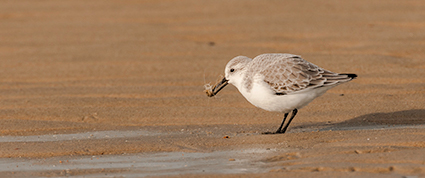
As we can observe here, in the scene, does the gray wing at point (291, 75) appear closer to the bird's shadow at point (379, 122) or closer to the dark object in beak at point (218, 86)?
the dark object in beak at point (218, 86)

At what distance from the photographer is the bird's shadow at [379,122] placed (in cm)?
585

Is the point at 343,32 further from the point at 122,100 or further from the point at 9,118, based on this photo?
the point at 9,118

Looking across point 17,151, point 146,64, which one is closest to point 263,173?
point 17,151

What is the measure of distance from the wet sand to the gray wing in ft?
1.44

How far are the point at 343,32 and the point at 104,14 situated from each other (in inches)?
162

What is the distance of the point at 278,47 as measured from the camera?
873 cm

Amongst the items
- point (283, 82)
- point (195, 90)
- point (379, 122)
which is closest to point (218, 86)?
point (283, 82)

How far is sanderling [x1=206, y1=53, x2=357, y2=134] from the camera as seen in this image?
5418mm

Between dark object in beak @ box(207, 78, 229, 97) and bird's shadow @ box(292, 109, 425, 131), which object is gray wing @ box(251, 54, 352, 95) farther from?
bird's shadow @ box(292, 109, 425, 131)

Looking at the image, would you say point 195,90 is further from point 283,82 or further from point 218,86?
point 283,82

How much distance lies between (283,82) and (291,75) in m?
0.12

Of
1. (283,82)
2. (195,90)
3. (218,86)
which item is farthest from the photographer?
(195,90)

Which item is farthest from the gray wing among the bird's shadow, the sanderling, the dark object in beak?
the bird's shadow

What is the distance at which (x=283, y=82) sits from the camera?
542cm
